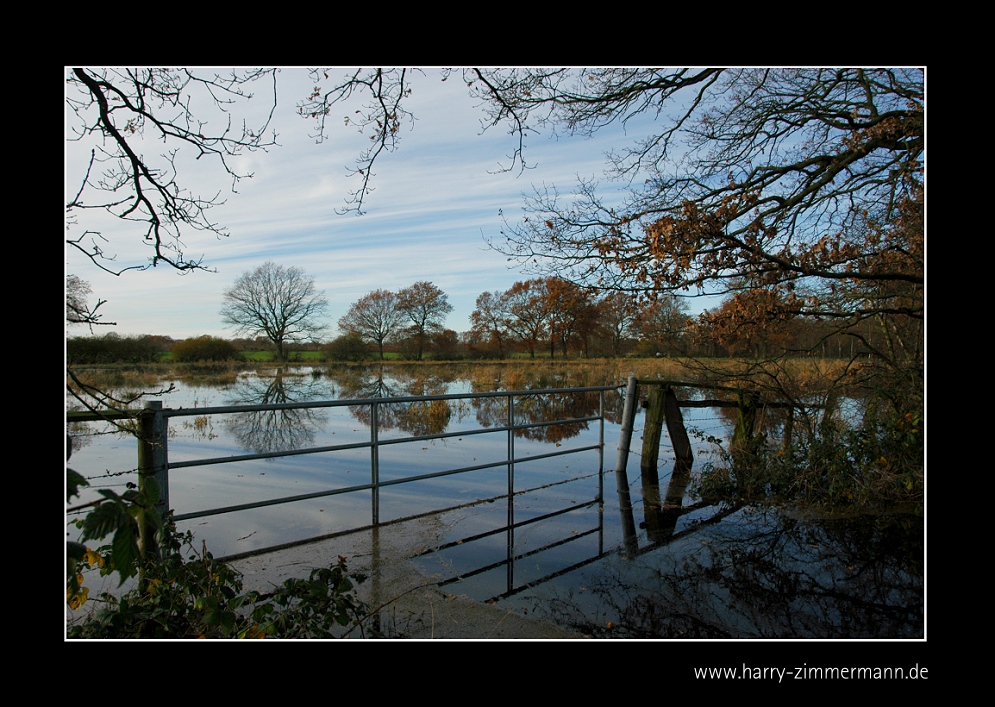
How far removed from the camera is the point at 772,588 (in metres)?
3.68

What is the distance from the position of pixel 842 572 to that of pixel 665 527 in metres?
1.32

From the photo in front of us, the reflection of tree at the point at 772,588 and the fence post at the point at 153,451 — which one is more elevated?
the fence post at the point at 153,451

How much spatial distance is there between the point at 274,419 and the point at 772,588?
15.2 meters

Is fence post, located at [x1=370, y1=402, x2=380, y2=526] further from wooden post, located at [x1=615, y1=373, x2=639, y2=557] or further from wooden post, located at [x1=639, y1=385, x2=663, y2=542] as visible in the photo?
wooden post, located at [x1=639, y1=385, x2=663, y2=542]

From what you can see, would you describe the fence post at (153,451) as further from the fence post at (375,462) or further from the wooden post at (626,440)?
the wooden post at (626,440)

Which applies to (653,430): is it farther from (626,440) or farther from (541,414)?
(541,414)

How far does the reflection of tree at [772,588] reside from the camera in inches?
124

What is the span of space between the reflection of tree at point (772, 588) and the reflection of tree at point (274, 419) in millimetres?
10003

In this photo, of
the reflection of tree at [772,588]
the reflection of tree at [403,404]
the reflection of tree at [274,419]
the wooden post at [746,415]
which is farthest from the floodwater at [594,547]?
the reflection of tree at [403,404]

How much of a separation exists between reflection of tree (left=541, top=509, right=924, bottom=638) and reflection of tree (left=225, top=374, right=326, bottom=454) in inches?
394
